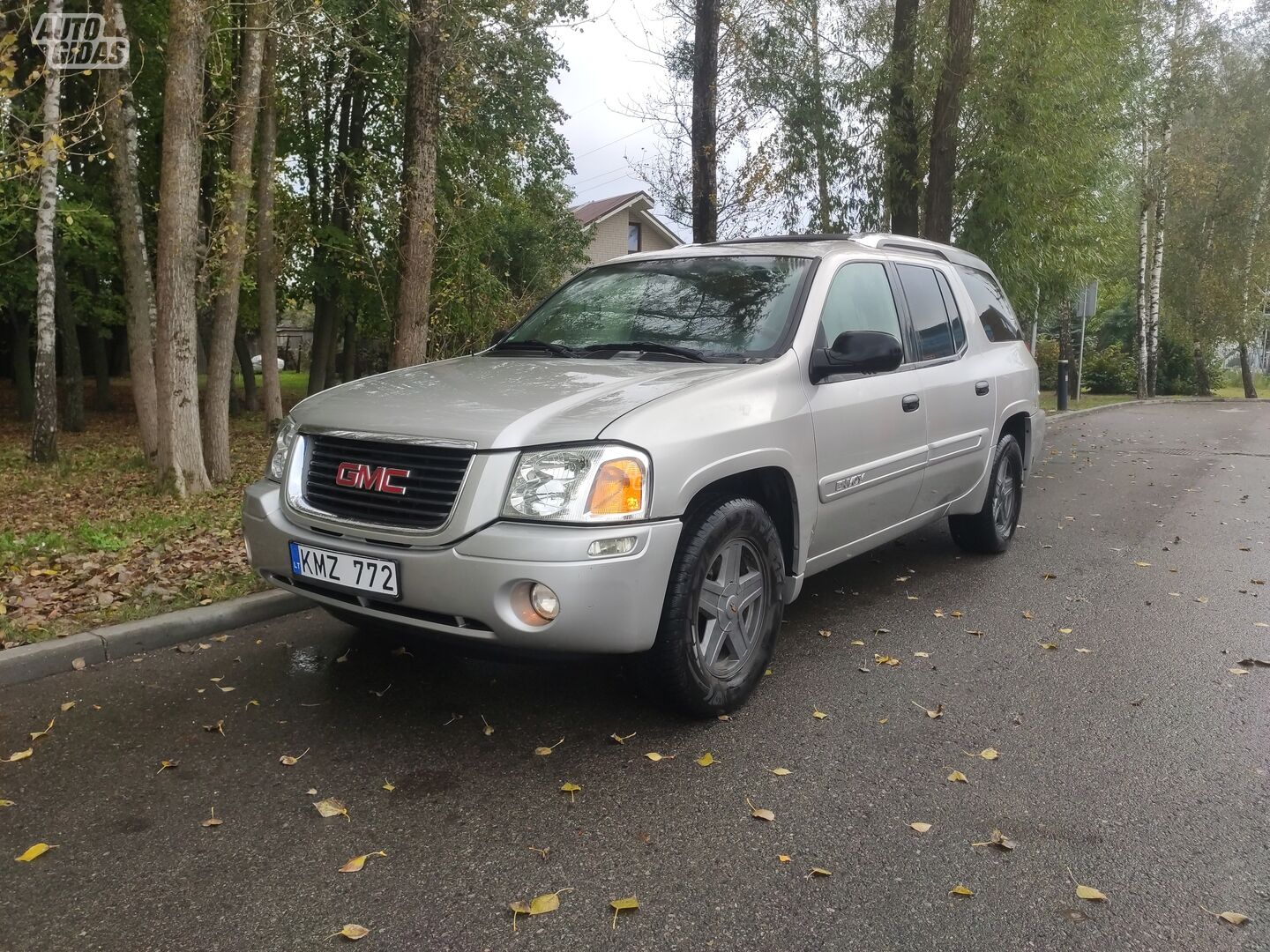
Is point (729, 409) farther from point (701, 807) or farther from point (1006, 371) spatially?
point (1006, 371)

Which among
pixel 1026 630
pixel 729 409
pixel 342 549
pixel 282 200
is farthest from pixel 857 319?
pixel 282 200

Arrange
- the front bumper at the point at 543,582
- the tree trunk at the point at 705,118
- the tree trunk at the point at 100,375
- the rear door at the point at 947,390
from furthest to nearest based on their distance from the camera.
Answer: the tree trunk at the point at 100,375, the tree trunk at the point at 705,118, the rear door at the point at 947,390, the front bumper at the point at 543,582

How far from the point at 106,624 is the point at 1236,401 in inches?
1208

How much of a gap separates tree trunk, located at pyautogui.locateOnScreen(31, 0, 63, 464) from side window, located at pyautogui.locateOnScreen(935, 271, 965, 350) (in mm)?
8665

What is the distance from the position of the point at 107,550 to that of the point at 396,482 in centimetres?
394

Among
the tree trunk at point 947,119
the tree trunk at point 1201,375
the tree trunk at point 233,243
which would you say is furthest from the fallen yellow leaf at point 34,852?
the tree trunk at point 1201,375

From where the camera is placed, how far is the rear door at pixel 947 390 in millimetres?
5359

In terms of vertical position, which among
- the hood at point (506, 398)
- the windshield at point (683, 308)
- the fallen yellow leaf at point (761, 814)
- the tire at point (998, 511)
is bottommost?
the fallen yellow leaf at point (761, 814)

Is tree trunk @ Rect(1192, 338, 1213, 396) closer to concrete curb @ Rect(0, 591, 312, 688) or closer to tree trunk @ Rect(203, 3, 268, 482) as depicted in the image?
tree trunk @ Rect(203, 3, 268, 482)

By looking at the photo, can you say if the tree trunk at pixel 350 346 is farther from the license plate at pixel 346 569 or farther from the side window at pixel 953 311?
the license plate at pixel 346 569

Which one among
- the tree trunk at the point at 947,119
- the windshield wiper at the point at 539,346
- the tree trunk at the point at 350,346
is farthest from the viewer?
the tree trunk at the point at 350,346

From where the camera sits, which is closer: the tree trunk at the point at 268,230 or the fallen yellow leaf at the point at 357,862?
the fallen yellow leaf at the point at 357,862

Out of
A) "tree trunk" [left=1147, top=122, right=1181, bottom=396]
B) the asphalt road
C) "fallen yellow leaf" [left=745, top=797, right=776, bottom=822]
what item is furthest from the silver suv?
"tree trunk" [left=1147, top=122, right=1181, bottom=396]

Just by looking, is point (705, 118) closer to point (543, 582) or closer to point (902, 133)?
point (902, 133)
